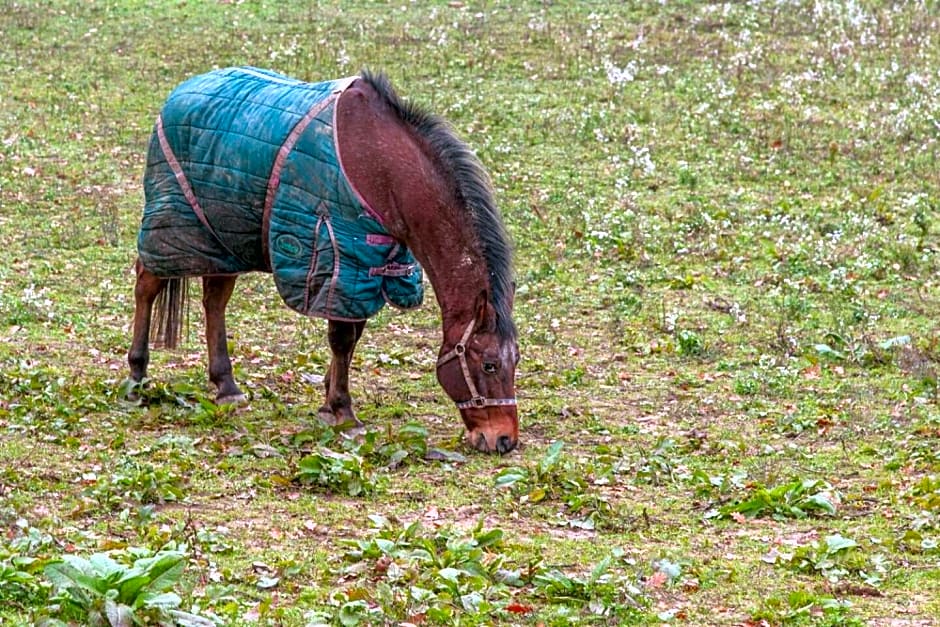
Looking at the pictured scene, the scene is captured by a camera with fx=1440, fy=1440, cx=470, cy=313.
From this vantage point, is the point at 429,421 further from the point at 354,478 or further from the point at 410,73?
the point at 410,73

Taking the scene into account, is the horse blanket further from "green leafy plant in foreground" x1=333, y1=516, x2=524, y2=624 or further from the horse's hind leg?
"green leafy plant in foreground" x1=333, y1=516, x2=524, y2=624

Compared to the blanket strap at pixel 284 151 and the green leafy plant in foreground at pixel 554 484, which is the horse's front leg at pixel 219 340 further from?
the green leafy plant in foreground at pixel 554 484

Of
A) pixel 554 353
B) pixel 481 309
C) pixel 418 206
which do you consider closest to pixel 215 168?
pixel 418 206

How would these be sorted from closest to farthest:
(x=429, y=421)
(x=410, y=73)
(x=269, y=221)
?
1. (x=269, y=221)
2. (x=429, y=421)
3. (x=410, y=73)

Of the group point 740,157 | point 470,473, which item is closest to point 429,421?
point 470,473

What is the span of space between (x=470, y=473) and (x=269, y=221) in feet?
5.61

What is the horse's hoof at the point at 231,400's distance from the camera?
26.7ft

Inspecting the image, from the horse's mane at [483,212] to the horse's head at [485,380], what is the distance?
0.30 ft

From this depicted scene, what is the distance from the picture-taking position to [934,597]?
5262mm

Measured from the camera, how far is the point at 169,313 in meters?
8.38

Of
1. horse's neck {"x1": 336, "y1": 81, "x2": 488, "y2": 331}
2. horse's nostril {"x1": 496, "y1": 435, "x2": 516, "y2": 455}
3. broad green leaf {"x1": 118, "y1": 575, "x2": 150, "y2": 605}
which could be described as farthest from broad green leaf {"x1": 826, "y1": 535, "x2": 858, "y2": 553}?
broad green leaf {"x1": 118, "y1": 575, "x2": 150, "y2": 605}

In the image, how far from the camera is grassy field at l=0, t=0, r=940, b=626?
527 cm

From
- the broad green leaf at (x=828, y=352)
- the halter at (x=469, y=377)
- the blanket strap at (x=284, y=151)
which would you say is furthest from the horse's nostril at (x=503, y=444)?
the broad green leaf at (x=828, y=352)

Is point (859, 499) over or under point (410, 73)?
under
